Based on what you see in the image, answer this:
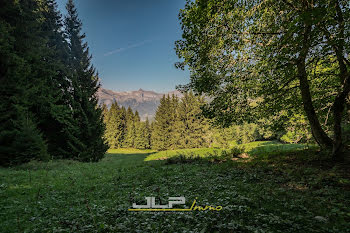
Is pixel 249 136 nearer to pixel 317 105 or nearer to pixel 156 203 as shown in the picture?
pixel 317 105

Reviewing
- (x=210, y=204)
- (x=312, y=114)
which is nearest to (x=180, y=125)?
(x=312, y=114)

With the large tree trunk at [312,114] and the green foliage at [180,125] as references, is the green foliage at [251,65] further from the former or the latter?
the green foliage at [180,125]

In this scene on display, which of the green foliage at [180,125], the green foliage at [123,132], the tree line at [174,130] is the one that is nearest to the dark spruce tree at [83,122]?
the tree line at [174,130]

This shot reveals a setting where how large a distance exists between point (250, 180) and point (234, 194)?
5.79 feet

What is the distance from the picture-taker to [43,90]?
1605 centimetres

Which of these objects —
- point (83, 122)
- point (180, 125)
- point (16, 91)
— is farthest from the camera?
point (180, 125)

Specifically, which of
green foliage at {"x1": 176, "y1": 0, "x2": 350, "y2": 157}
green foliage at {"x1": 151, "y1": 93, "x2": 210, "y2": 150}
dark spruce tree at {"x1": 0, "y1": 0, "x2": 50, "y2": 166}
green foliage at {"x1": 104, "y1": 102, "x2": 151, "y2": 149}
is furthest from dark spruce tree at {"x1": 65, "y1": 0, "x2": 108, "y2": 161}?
green foliage at {"x1": 104, "y1": 102, "x2": 151, "y2": 149}

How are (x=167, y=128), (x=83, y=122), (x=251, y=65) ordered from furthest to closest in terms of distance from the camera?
(x=167, y=128) < (x=83, y=122) < (x=251, y=65)

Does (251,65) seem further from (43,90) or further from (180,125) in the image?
(180,125)

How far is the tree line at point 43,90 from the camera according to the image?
41.7 feet

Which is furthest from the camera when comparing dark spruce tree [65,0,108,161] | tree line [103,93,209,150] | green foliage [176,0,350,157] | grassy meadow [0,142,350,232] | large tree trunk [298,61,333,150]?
tree line [103,93,209,150]

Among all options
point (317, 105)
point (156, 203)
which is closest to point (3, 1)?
point (156, 203)

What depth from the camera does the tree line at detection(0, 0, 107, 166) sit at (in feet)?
41.7

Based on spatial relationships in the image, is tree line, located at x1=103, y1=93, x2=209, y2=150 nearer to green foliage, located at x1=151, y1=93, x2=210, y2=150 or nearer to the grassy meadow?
green foliage, located at x1=151, y1=93, x2=210, y2=150
